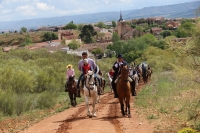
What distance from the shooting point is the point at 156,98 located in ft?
74.2

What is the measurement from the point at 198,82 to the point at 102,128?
417cm

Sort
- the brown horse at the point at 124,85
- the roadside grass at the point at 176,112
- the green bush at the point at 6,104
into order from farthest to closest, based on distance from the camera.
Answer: the green bush at the point at 6,104 → the brown horse at the point at 124,85 → the roadside grass at the point at 176,112

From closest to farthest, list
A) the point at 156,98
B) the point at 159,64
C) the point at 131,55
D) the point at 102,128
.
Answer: the point at 102,128 < the point at 156,98 < the point at 159,64 < the point at 131,55

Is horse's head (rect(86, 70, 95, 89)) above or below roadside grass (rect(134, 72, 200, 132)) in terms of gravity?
above

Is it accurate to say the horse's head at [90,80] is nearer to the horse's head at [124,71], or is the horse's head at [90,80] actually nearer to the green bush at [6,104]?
the horse's head at [124,71]

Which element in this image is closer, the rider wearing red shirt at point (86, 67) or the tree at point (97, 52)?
the rider wearing red shirt at point (86, 67)

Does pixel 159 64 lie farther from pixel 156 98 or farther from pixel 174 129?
pixel 174 129

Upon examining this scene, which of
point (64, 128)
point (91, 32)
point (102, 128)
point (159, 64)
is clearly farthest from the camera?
point (91, 32)

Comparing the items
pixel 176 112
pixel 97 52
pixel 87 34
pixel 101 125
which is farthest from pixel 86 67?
pixel 87 34

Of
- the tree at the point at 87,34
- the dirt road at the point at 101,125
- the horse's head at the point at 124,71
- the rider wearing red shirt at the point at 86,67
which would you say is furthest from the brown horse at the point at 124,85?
the tree at the point at 87,34

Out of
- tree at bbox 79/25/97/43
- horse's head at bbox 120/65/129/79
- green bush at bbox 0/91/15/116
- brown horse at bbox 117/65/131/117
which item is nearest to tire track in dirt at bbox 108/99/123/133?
brown horse at bbox 117/65/131/117

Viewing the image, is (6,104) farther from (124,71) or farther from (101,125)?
(101,125)

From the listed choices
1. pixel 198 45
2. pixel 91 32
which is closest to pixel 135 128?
pixel 198 45

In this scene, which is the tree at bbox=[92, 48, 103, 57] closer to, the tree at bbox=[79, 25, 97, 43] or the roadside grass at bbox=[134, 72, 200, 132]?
the tree at bbox=[79, 25, 97, 43]
